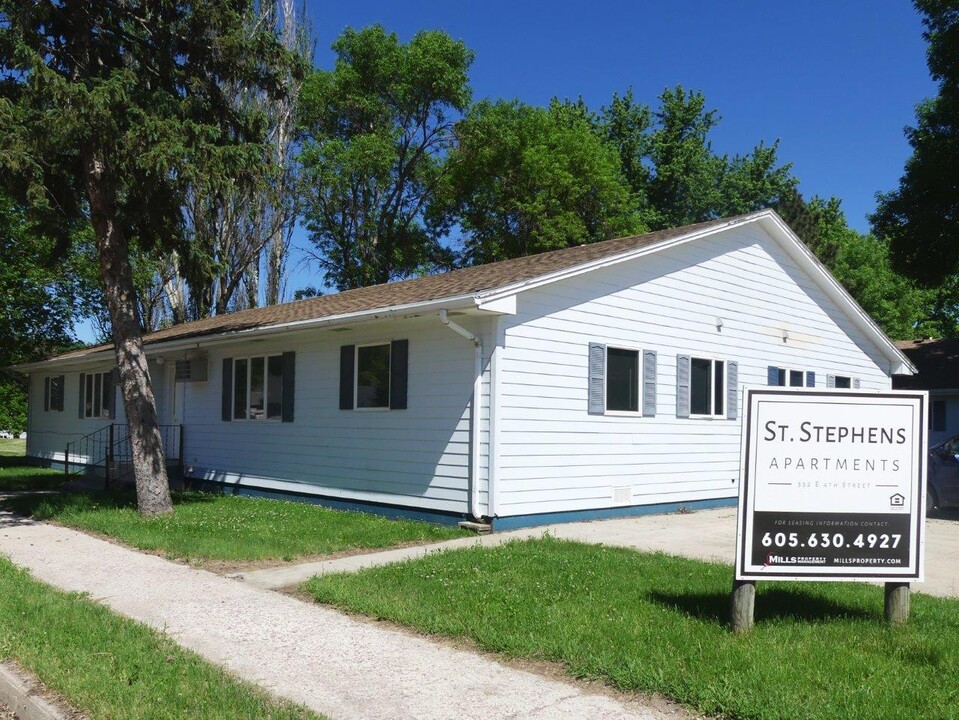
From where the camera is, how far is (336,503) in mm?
14242

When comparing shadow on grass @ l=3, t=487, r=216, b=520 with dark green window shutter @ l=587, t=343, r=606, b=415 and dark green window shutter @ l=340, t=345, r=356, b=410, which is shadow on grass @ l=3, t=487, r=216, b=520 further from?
dark green window shutter @ l=587, t=343, r=606, b=415

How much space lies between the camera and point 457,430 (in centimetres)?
1214

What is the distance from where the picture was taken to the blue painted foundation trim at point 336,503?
1238 centimetres

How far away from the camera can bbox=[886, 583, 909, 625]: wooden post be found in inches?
255

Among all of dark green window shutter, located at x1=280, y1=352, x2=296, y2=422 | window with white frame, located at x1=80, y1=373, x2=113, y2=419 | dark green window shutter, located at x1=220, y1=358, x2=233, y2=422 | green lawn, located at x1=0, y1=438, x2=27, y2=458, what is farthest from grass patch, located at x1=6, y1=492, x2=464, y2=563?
green lawn, located at x1=0, y1=438, x2=27, y2=458

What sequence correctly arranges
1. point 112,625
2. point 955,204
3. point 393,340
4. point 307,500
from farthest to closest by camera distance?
point 955,204, point 307,500, point 393,340, point 112,625

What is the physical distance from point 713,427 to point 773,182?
29072mm

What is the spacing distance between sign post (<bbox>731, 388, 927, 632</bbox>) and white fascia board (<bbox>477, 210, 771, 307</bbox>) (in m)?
5.19

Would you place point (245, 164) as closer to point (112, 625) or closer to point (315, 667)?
point (112, 625)

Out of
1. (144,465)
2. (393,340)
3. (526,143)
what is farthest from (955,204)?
(144,465)

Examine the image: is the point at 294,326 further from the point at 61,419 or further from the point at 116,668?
the point at 61,419

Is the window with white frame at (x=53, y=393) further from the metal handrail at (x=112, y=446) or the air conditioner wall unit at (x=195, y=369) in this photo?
the air conditioner wall unit at (x=195, y=369)

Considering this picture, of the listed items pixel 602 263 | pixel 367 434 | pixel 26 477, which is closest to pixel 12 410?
pixel 26 477

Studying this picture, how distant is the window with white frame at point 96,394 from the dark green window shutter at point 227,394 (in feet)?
19.6
